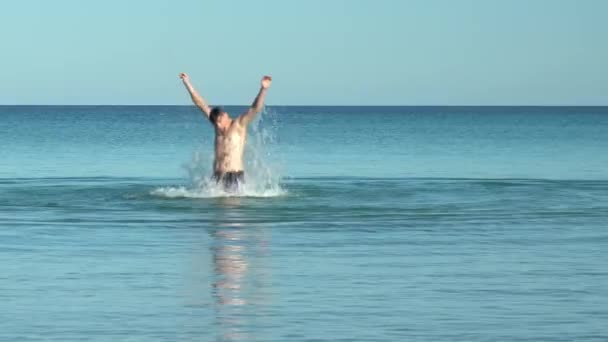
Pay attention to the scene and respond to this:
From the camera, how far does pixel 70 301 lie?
1359 cm

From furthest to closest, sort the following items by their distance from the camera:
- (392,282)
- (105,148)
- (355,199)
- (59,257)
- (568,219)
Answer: (105,148)
(355,199)
(568,219)
(59,257)
(392,282)

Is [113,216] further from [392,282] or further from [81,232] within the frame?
[392,282]

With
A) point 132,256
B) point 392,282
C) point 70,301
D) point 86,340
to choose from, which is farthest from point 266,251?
point 86,340

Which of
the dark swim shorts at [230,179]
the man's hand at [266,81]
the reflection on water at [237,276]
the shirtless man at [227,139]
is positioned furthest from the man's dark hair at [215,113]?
the reflection on water at [237,276]

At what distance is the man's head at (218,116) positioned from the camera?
957 inches

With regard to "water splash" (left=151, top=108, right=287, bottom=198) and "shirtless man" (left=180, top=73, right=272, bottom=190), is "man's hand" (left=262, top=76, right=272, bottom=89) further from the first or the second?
"water splash" (left=151, top=108, right=287, bottom=198)

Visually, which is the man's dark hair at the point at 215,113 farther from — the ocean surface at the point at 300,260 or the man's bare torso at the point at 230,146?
the ocean surface at the point at 300,260

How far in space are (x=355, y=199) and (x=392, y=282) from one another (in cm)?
1137

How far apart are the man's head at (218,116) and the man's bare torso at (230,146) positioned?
193 mm

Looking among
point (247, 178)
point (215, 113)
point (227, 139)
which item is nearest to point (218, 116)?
point (215, 113)

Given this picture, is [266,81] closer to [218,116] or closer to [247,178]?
[218,116]

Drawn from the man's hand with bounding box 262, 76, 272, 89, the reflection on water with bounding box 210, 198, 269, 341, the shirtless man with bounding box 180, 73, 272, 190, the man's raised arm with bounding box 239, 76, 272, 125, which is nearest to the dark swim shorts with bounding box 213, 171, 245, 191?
the shirtless man with bounding box 180, 73, 272, 190

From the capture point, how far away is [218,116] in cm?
2436

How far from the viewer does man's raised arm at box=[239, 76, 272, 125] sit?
74.1 feet
